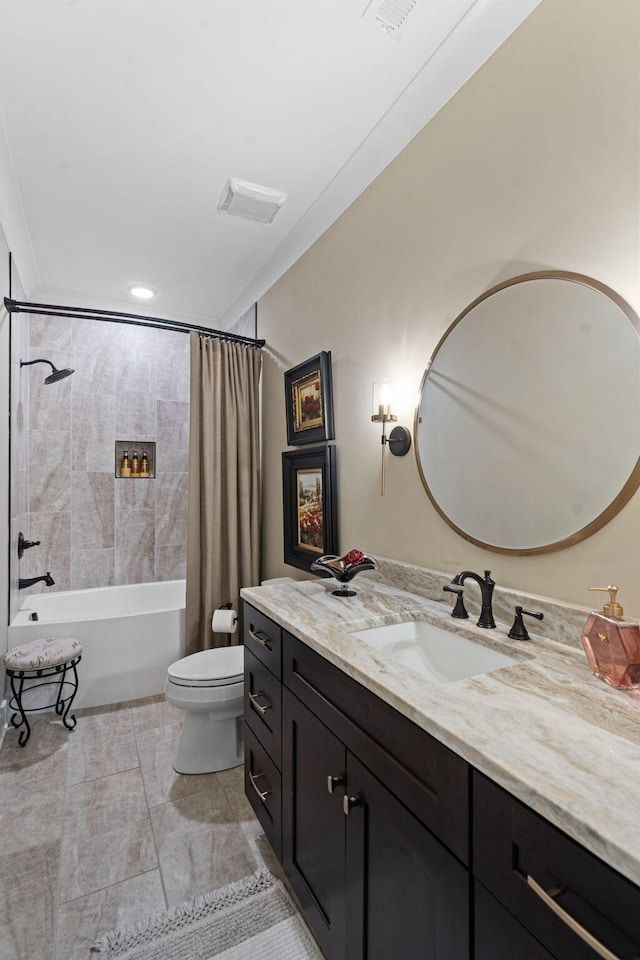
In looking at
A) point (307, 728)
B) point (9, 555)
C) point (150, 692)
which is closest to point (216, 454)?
point (9, 555)

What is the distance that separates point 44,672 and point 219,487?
4.78 feet

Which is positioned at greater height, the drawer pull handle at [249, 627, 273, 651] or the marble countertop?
the marble countertop

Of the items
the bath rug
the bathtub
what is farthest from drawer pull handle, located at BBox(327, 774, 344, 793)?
the bathtub

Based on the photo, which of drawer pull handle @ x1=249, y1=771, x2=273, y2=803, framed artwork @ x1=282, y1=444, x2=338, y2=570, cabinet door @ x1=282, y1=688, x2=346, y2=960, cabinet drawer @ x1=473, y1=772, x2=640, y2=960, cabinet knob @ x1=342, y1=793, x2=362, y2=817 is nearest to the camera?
cabinet drawer @ x1=473, y1=772, x2=640, y2=960

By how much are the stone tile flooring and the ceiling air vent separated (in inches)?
107

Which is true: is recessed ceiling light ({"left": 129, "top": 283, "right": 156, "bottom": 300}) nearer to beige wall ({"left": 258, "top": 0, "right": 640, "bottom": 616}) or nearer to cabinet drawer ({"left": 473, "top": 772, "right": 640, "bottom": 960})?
beige wall ({"left": 258, "top": 0, "right": 640, "bottom": 616})

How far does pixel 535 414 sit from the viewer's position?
4.41 ft

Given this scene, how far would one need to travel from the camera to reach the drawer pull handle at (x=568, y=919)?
0.54 meters

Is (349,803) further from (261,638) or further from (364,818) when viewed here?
(261,638)

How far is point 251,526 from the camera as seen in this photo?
10.4 ft

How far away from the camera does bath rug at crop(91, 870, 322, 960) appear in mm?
1325

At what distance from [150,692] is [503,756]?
2828 mm

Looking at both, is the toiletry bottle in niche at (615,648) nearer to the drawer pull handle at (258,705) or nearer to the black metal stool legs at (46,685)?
the drawer pull handle at (258,705)

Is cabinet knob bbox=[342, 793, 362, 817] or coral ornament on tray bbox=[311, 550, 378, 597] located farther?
coral ornament on tray bbox=[311, 550, 378, 597]
